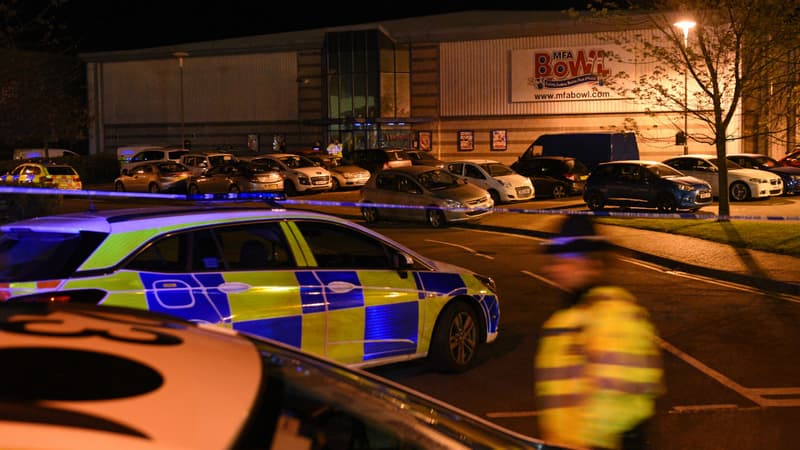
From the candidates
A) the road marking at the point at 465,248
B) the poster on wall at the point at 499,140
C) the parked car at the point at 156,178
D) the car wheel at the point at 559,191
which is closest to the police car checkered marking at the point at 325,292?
the road marking at the point at 465,248

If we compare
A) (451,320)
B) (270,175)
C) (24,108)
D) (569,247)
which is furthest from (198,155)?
(569,247)

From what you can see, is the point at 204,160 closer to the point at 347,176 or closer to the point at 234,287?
the point at 347,176

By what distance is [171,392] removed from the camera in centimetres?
205

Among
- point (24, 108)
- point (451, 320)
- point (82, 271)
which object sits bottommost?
point (451, 320)

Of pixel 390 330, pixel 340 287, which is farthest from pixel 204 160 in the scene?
pixel 340 287

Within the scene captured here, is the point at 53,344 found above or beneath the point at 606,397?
above

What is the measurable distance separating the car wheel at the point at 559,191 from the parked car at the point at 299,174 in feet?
A: 28.3

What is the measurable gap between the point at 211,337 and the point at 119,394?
69 centimetres

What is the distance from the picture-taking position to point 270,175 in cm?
3366

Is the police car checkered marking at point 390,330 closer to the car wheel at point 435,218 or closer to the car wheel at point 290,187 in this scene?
the car wheel at point 435,218

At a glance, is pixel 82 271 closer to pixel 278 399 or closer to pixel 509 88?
pixel 278 399

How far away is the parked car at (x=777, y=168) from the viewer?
99.4ft

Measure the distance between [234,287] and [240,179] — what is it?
27325 mm

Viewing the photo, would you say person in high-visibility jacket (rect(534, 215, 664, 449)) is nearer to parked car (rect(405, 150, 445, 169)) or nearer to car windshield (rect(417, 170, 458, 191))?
car windshield (rect(417, 170, 458, 191))
